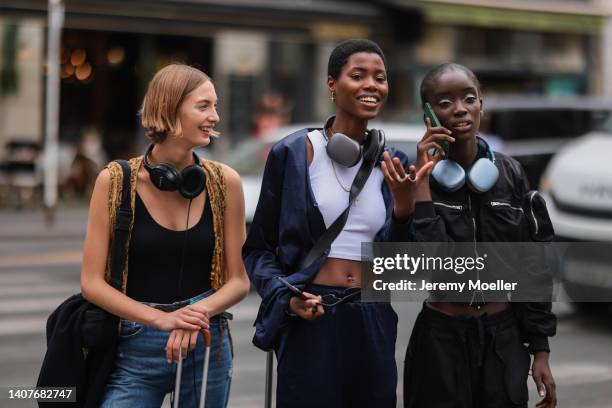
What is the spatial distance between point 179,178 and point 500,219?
3.65 feet

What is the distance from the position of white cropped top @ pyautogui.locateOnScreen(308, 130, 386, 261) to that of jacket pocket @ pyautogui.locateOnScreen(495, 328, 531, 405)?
1.97ft

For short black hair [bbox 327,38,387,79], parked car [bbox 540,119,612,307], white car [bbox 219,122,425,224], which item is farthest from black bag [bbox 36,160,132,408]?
white car [bbox 219,122,425,224]

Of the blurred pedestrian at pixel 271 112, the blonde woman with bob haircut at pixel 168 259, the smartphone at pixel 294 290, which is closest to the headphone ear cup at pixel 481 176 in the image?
the smartphone at pixel 294 290

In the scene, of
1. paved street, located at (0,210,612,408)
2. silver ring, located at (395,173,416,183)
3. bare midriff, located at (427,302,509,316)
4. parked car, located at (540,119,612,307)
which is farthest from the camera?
parked car, located at (540,119,612,307)

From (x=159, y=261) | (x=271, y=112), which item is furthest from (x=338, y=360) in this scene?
(x=271, y=112)

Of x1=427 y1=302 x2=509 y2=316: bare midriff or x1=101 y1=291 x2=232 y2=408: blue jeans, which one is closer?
x1=101 y1=291 x2=232 y2=408: blue jeans

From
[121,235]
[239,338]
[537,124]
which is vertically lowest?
[239,338]

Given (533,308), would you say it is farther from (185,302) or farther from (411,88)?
(411,88)

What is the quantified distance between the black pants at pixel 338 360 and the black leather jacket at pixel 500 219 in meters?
0.34

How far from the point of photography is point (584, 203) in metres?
8.75

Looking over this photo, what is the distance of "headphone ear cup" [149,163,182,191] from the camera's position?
325 cm

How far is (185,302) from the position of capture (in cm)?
329

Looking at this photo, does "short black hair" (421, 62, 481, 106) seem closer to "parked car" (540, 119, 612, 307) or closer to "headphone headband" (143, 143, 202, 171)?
"headphone headband" (143, 143, 202, 171)

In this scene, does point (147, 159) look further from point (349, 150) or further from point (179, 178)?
point (349, 150)
